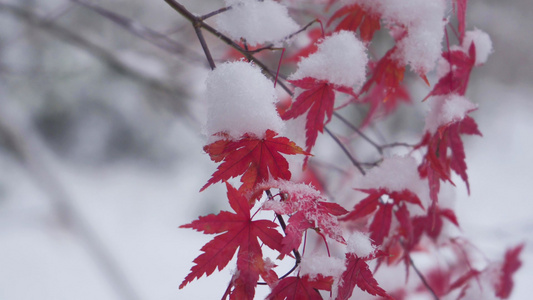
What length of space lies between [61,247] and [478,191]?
2.80 m

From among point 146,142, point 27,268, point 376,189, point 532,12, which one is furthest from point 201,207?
point 532,12

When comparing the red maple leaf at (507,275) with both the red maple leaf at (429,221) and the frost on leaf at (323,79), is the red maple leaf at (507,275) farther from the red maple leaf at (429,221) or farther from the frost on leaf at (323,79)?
the frost on leaf at (323,79)

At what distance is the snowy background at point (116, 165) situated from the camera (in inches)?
84.7

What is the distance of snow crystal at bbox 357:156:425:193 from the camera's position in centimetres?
69

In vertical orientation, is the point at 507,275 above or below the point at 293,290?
above

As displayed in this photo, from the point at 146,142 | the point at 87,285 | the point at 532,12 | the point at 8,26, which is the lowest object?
the point at 87,285

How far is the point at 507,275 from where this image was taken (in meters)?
0.89

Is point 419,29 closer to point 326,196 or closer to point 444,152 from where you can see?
point 444,152

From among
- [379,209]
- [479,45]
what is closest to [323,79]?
[379,209]

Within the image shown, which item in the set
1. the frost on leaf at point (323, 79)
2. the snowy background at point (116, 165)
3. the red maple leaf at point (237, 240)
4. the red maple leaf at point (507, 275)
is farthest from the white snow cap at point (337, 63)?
the snowy background at point (116, 165)

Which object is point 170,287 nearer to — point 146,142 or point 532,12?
point 146,142

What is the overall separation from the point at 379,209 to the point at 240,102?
330mm

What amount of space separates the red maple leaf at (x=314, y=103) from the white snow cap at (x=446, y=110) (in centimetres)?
19

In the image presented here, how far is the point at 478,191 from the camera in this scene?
286 cm
